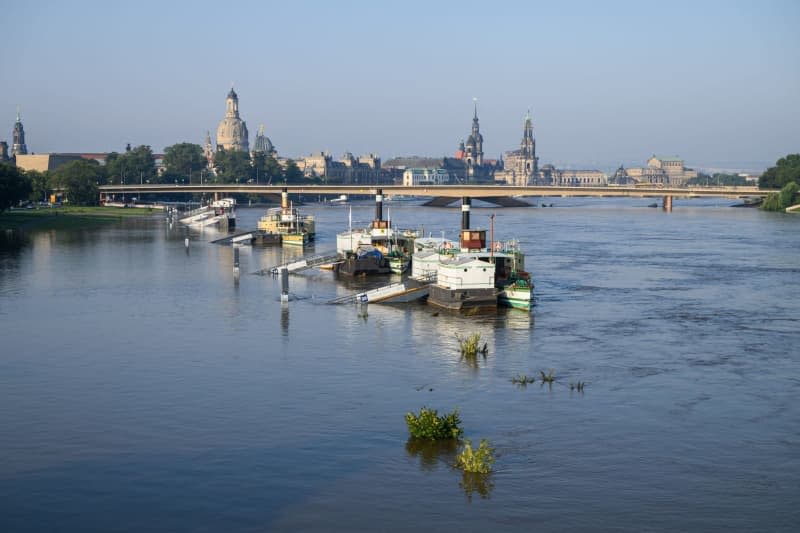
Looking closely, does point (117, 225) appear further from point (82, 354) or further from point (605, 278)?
point (82, 354)

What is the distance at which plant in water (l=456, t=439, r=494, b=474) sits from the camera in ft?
77.4

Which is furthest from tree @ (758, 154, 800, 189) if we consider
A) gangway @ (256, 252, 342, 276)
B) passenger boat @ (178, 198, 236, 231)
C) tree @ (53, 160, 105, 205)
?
gangway @ (256, 252, 342, 276)

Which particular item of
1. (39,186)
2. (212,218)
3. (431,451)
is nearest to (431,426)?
(431,451)

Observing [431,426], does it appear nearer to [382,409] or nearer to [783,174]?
[382,409]

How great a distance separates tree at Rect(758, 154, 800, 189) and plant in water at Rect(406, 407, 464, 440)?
14452 cm

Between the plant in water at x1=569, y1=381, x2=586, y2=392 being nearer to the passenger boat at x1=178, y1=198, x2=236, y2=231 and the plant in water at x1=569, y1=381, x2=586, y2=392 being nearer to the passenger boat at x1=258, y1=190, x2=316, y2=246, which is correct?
the passenger boat at x1=258, y1=190, x2=316, y2=246

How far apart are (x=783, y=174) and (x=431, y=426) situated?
153 m

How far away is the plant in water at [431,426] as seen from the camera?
1017 inches

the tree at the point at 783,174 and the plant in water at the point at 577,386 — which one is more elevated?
the tree at the point at 783,174

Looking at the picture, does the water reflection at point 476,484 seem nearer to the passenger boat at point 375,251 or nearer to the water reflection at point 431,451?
the water reflection at point 431,451

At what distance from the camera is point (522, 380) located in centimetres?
3306

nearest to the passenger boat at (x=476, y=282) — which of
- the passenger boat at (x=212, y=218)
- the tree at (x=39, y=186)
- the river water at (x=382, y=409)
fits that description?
the river water at (x=382, y=409)

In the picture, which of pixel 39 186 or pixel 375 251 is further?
pixel 39 186

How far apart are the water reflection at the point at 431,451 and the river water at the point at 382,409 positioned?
101mm
